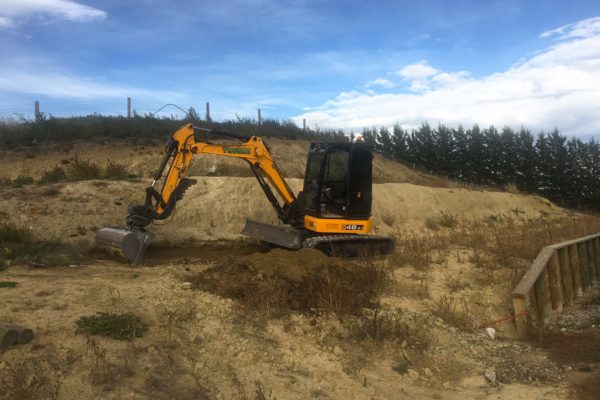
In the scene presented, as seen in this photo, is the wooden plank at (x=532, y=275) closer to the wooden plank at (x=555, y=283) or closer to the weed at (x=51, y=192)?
the wooden plank at (x=555, y=283)

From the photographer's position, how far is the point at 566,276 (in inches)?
409

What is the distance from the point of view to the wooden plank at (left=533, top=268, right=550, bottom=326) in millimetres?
8745

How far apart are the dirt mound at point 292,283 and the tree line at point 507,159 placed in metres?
31.4

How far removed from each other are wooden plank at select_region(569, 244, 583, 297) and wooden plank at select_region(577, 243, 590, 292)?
0.28 metres

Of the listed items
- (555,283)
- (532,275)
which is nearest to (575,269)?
(555,283)

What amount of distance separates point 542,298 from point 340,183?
16.6 feet

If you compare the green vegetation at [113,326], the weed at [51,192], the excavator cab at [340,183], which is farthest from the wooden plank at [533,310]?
the weed at [51,192]

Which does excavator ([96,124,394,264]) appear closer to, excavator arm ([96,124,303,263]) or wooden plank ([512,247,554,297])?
excavator arm ([96,124,303,263])

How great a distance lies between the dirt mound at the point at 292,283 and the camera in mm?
7637

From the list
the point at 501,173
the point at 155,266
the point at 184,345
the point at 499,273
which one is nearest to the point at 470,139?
the point at 501,173

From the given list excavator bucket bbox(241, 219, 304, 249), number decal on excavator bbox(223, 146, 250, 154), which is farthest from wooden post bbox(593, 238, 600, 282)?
number decal on excavator bbox(223, 146, 250, 154)

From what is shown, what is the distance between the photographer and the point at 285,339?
22.3 feet

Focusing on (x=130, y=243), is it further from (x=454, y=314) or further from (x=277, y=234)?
(x=454, y=314)

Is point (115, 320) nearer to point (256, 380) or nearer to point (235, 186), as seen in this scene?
point (256, 380)
